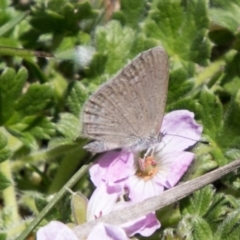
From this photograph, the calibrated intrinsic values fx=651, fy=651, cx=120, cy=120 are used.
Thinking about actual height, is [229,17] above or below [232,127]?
above

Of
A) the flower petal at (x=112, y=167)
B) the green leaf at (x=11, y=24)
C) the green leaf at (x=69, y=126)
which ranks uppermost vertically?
the green leaf at (x=11, y=24)

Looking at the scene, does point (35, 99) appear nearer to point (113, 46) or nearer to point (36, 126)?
point (36, 126)

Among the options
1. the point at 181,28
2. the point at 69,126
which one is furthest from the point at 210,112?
the point at 69,126


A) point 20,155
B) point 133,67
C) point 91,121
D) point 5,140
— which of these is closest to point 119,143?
point 91,121

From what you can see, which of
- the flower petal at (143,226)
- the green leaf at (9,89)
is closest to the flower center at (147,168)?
the flower petal at (143,226)

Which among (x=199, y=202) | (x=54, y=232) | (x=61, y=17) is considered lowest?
(x=199, y=202)

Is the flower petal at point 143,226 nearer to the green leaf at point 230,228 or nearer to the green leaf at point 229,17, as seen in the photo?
the green leaf at point 230,228
